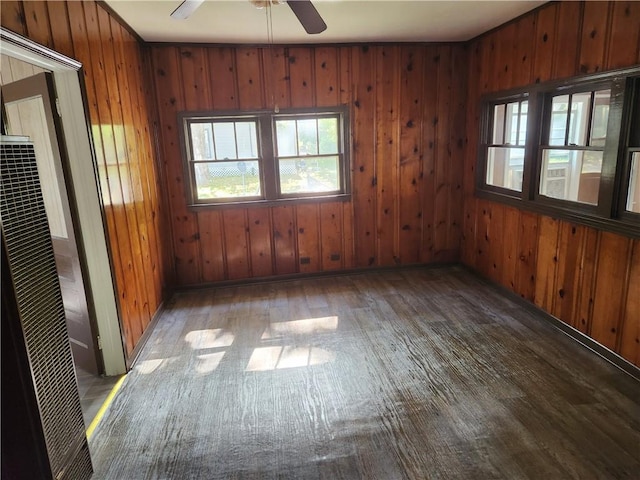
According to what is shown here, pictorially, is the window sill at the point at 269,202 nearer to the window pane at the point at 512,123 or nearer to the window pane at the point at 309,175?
the window pane at the point at 309,175

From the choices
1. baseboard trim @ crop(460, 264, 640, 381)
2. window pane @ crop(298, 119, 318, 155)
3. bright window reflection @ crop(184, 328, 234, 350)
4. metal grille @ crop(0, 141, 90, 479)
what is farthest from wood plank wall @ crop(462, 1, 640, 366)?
metal grille @ crop(0, 141, 90, 479)

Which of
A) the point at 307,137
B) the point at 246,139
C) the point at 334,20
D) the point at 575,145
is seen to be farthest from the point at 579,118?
the point at 246,139

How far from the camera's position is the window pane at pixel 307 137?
433cm

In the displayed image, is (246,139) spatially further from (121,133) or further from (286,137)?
(121,133)

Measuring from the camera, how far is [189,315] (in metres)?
3.80

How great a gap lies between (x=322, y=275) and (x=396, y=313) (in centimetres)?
126

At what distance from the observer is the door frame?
91.3 inches

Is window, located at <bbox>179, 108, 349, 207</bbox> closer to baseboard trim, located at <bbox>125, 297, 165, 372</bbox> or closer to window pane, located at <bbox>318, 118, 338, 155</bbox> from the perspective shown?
window pane, located at <bbox>318, 118, 338, 155</bbox>

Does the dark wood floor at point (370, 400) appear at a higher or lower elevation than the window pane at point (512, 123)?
lower

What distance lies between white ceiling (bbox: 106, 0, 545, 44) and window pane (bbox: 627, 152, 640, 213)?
1451mm

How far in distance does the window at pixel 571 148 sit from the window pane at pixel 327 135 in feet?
5.13

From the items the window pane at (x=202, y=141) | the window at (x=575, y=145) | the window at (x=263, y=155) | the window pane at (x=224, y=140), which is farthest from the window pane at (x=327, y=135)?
the window at (x=575, y=145)

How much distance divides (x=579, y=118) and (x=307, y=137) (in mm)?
2493

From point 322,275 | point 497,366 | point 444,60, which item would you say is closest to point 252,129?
point 322,275
